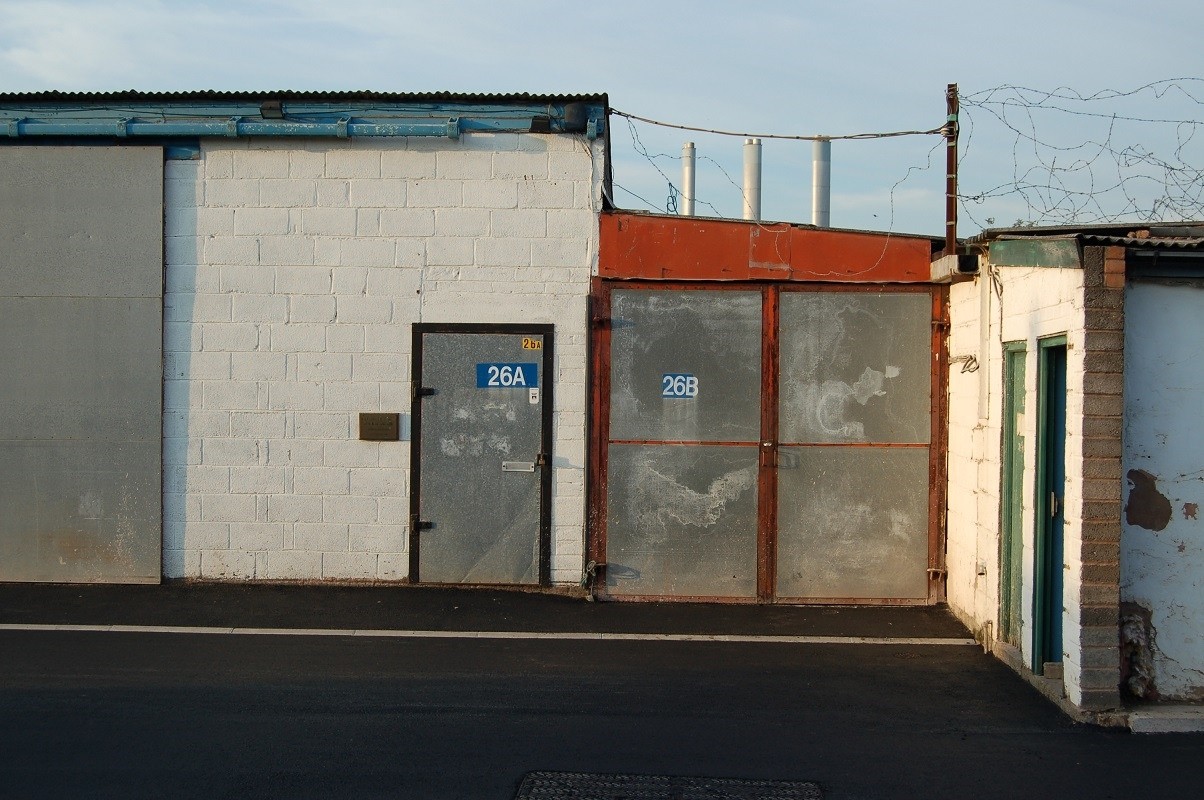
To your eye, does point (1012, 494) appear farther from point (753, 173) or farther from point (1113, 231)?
point (753, 173)

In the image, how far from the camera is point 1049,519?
7.48 metres

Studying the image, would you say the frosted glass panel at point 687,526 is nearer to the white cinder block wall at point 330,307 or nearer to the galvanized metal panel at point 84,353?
the white cinder block wall at point 330,307

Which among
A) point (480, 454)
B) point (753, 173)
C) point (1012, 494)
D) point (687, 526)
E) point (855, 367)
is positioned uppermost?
point (753, 173)

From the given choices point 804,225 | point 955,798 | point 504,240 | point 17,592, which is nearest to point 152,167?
point 504,240

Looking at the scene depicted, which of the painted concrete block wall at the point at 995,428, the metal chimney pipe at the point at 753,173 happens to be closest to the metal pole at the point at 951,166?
the painted concrete block wall at the point at 995,428

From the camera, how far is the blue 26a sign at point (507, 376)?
32.9ft

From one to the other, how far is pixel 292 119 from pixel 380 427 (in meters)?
2.68

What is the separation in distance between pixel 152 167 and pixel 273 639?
4.23 m

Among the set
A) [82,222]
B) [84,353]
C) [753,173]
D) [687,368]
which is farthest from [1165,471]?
[753,173]

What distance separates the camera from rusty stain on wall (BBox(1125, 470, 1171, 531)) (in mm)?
6832

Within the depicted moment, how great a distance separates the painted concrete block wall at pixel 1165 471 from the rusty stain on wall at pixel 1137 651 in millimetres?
23

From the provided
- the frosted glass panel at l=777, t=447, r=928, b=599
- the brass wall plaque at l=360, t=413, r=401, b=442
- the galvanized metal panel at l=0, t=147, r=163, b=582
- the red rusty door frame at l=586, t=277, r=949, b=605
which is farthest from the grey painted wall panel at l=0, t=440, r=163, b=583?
the frosted glass panel at l=777, t=447, r=928, b=599

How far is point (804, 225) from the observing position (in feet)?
32.3

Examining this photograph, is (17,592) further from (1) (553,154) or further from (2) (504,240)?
(1) (553,154)
